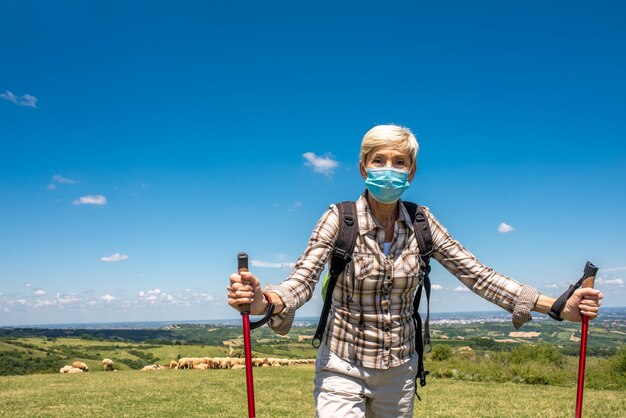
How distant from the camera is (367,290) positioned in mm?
3615

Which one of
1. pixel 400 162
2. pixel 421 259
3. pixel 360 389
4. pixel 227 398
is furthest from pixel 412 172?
pixel 227 398

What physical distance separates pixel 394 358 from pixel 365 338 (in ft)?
0.86

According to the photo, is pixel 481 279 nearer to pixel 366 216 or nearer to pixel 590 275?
pixel 590 275

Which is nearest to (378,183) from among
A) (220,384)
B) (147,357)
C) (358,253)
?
(358,253)

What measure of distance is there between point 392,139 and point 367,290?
3.34ft

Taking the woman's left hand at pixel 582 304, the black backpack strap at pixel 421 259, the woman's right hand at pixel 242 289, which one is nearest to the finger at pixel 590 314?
the woman's left hand at pixel 582 304

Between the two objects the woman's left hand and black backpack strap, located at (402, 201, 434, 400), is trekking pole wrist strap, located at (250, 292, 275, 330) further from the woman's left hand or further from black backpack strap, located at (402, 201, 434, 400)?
the woman's left hand

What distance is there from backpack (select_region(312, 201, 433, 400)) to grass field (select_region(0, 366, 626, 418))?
34.8 feet

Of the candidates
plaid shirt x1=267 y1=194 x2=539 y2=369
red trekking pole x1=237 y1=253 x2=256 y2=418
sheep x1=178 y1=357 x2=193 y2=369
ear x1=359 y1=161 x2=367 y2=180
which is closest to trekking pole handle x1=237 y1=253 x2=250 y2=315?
red trekking pole x1=237 y1=253 x2=256 y2=418

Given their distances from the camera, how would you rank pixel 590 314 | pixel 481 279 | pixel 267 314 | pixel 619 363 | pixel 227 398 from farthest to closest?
pixel 619 363, pixel 227 398, pixel 481 279, pixel 590 314, pixel 267 314

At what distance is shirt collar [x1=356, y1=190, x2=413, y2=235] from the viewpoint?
371cm

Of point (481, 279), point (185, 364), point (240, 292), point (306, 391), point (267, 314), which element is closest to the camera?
point (240, 292)

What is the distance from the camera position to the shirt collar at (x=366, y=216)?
3.71m

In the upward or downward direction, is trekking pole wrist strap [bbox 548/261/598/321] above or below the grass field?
above
